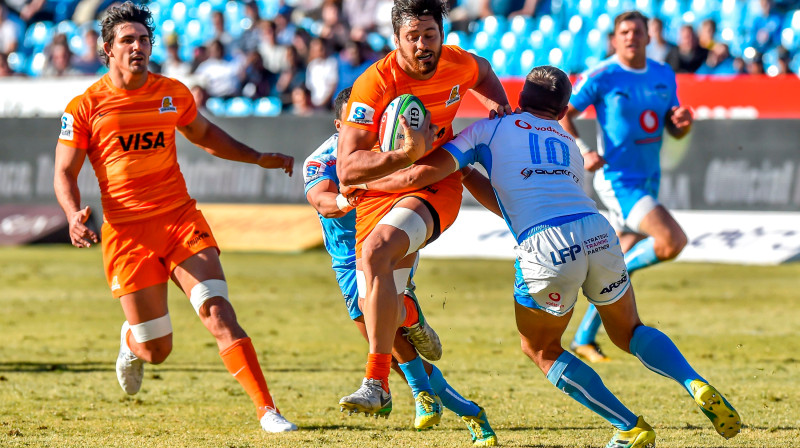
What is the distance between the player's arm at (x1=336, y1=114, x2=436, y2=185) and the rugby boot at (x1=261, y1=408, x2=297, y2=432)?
144cm

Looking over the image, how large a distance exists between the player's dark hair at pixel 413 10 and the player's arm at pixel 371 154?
1.80 ft

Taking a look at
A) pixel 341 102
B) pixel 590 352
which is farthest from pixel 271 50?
pixel 341 102

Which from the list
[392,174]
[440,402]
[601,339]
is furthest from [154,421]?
[601,339]

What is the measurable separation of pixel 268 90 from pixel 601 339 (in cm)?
1021

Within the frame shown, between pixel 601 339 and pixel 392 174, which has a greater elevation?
pixel 392 174

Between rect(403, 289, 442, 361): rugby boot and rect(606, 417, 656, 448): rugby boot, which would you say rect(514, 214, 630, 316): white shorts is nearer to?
rect(606, 417, 656, 448): rugby boot

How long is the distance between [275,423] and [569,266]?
6.55 ft

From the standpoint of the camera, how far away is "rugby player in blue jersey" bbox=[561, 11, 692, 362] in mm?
9109

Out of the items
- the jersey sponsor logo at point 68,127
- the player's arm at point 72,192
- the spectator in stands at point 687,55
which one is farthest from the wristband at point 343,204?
the spectator in stands at point 687,55

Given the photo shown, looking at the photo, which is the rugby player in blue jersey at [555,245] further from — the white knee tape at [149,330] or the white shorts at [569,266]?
the white knee tape at [149,330]

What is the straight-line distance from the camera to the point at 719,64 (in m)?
16.0

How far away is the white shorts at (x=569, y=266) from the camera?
545 centimetres

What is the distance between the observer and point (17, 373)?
8.52 m

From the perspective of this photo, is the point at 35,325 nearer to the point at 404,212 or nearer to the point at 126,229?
the point at 126,229
